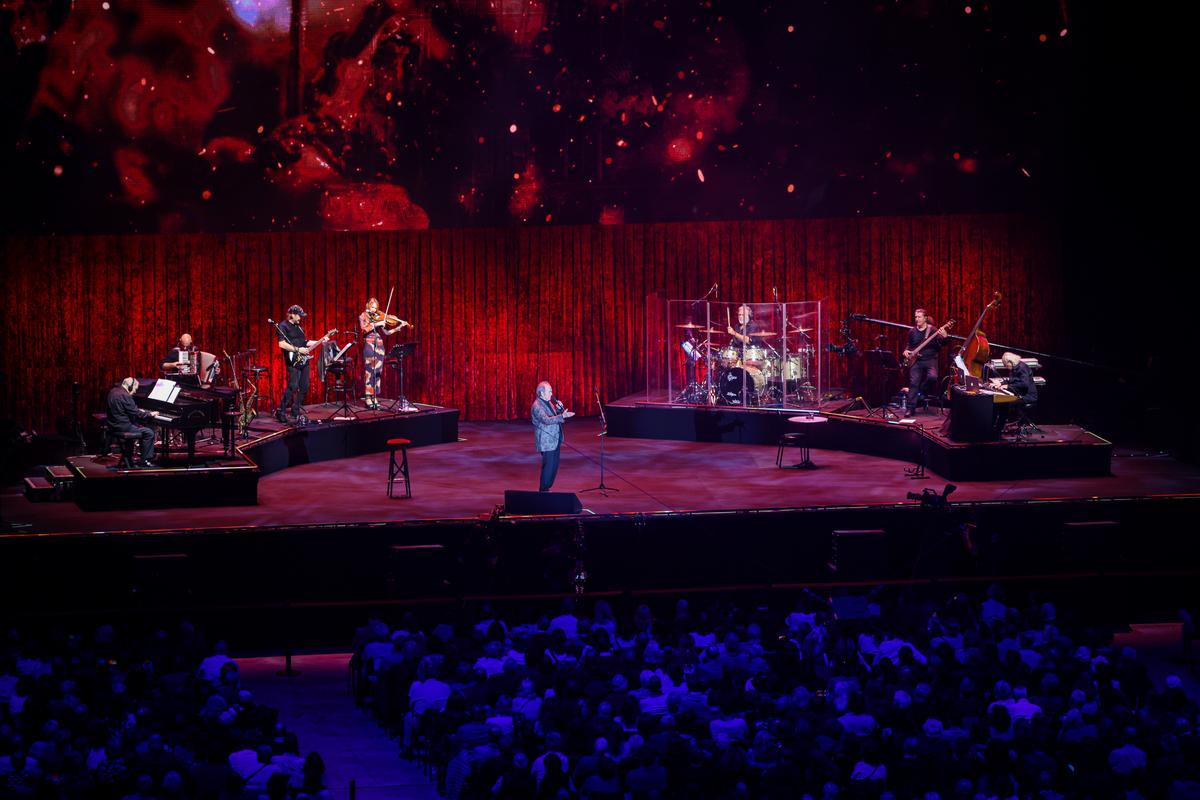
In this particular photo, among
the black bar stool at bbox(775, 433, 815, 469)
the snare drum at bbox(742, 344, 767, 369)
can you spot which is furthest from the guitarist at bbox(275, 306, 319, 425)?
the black bar stool at bbox(775, 433, 815, 469)

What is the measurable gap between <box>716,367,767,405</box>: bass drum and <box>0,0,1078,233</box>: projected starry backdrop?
3625 mm

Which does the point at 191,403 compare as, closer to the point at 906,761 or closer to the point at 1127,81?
the point at 906,761

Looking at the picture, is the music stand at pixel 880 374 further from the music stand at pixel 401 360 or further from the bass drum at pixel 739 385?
the music stand at pixel 401 360

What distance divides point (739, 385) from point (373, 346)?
5.77m

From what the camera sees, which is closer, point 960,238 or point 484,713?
point 484,713

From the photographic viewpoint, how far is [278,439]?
19.0 m

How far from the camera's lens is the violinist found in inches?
832

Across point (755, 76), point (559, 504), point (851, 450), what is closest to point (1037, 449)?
point (851, 450)

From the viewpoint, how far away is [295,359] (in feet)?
64.4

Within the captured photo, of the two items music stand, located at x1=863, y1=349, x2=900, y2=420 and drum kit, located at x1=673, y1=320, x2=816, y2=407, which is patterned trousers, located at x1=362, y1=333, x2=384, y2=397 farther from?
music stand, located at x1=863, y1=349, x2=900, y2=420

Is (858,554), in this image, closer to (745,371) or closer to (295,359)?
(745,371)

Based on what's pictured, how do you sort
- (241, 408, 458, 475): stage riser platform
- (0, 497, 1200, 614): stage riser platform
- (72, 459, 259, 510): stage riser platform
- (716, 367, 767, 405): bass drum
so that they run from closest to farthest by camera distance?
(0, 497, 1200, 614): stage riser platform
(72, 459, 259, 510): stage riser platform
(241, 408, 458, 475): stage riser platform
(716, 367, 767, 405): bass drum

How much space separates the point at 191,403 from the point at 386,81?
8.42m

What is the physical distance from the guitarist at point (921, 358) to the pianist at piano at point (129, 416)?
1043cm
